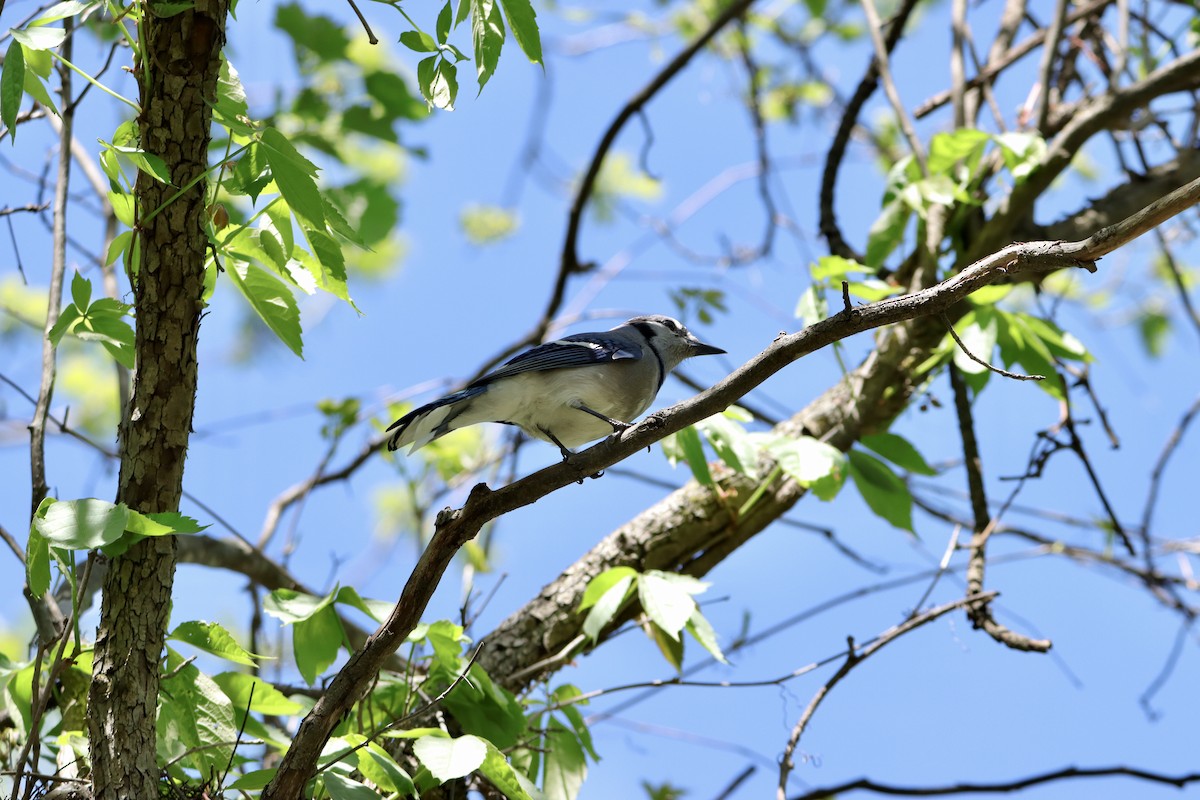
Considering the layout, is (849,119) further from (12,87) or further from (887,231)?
(12,87)

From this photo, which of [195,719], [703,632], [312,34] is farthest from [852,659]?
[312,34]

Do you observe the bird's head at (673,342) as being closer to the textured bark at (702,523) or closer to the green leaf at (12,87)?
the textured bark at (702,523)

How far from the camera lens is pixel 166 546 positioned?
245 cm

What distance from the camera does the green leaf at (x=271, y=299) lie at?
8.00 feet

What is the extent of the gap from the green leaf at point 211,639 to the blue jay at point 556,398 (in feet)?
3.64

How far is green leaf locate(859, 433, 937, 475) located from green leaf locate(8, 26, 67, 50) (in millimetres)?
2605

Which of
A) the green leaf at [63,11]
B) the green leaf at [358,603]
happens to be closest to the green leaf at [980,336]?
the green leaf at [358,603]

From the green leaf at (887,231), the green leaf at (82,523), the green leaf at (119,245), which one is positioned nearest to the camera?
the green leaf at (82,523)

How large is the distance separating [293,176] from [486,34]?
0.48m

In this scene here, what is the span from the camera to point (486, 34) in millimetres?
2188

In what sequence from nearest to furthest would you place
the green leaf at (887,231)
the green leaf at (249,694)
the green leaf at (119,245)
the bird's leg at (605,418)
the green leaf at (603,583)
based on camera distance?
1. the green leaf at (119,245)
2. the green leaf at (249,694)
3. the green leaf at (603,583)
4. the bird's leg at (605,418)
5. the green leaf at (887,231)

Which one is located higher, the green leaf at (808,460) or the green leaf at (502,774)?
the green leaf at (808,460)

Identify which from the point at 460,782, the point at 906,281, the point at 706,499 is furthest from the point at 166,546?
the point at 906,281

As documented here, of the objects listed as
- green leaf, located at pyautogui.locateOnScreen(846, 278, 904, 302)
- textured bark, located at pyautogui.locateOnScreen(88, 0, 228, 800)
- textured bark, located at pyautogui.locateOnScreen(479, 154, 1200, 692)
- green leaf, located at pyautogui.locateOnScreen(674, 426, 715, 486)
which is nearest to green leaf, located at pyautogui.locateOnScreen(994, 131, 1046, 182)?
textured bark, located at pyautogui.locateOnScreen(479, 154, 1200, 692)
